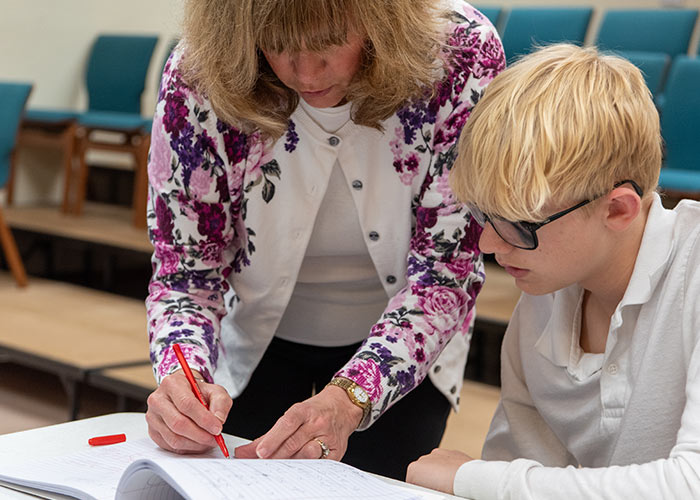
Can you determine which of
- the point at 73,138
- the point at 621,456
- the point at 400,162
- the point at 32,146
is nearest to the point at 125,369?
the point at 400,162

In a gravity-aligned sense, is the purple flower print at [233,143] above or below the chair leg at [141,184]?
above

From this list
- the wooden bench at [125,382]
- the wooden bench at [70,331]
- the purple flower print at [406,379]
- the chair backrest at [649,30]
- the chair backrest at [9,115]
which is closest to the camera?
the purple flower print at [406,379]

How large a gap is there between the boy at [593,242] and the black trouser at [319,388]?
0.30m

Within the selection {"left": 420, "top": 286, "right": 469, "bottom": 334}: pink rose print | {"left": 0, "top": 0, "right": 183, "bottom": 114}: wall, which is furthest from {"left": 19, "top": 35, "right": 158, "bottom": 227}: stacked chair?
{"left": 420, "top": 286, "right": 469, "bottom": 334}: pink rose print

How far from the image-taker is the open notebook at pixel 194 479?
877mm

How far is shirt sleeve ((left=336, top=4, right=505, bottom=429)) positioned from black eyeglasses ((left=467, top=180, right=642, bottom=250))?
0.23 meters

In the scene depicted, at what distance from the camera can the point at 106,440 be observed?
114 cm

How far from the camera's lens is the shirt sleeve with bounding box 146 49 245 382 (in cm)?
130

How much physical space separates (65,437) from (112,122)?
426cm

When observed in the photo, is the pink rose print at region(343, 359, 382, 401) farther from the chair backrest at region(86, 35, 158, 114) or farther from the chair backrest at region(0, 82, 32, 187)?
the chair backrest at region(86, 35, 158, 114)

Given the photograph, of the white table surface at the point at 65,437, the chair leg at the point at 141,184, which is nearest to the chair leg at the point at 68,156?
the chair leg at the point at 141,184

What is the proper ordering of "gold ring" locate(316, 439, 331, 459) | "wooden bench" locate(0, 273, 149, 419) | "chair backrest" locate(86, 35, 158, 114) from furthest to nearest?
1. "chair backrest" locate(86, 35, 158, 114)
2. "wooden bench" locate(0, 273, 149, 419)
3. "gold ring" locate(316, 439, 331, 459)

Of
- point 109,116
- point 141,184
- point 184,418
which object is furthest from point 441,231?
point 109,116

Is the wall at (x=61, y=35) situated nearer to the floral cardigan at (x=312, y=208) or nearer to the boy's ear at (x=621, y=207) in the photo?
the floral cardigan at (x=312, y=208)
